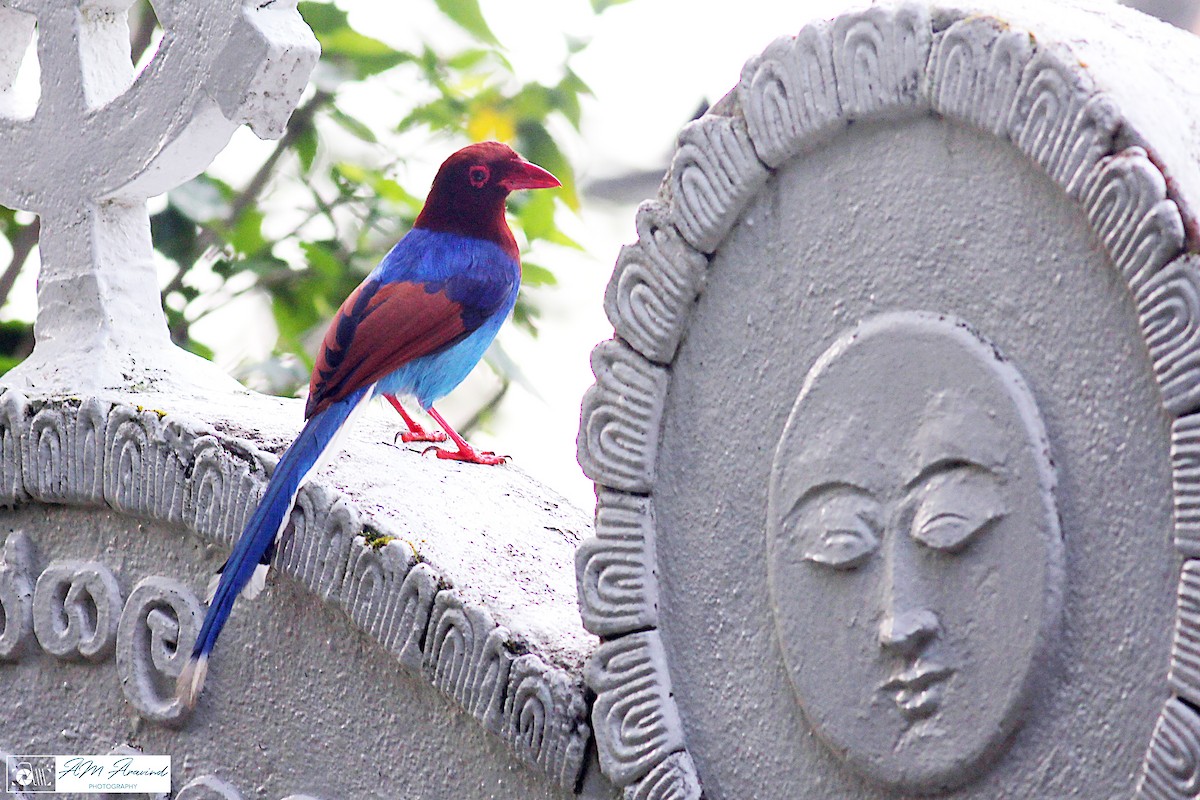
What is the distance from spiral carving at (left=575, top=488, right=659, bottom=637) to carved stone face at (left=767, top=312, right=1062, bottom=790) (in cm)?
13

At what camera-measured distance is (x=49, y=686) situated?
1673 mm

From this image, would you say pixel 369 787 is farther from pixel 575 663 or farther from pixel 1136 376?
pixel 1136 376

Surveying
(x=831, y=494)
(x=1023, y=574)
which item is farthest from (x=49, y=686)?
(x=1023, y=574)

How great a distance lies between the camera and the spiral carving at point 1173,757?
97 cm

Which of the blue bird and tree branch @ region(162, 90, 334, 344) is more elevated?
tree branch @ region(162, 90, 334, 344)

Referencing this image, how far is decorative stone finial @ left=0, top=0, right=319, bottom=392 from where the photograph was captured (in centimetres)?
160

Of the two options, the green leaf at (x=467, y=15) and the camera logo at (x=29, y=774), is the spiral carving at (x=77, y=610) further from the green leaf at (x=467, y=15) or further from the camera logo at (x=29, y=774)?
the green leaf at (x=467, y=15)

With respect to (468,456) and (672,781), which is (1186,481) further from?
(468,456)

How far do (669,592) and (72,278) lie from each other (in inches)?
36.9

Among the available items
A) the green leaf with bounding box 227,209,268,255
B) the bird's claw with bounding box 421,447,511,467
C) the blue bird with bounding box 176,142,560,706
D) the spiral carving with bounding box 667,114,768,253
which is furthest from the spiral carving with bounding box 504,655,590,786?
the green leaf with bounding box 227,209,268,255

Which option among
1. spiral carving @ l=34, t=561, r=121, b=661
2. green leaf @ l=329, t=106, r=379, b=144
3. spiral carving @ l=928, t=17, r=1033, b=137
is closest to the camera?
spiral carving @ l=928, t=17, r=1033, b=137

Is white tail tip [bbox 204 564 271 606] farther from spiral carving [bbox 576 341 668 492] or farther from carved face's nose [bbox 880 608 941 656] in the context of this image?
carved face's nose [bbox 880 608 941 656]

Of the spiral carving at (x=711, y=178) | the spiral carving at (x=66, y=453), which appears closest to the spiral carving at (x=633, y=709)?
the spiral carving at (x=711, y=178)

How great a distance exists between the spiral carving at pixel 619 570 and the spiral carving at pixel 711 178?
26 centimetres
